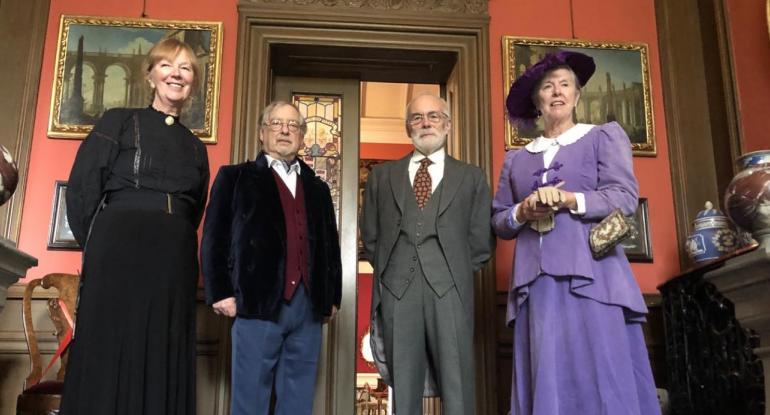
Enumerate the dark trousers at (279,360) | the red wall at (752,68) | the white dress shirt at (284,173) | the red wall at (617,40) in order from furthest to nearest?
the red wall at (617,40), the red wall at (752,68), the white dress shirt at (284,173), the dark trousers at (279,360)

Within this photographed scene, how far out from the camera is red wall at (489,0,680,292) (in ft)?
13.7

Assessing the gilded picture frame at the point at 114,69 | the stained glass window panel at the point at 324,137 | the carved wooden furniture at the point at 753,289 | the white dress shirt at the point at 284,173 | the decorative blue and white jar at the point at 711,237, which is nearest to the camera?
the carved wooden furniture at the point at 753,289

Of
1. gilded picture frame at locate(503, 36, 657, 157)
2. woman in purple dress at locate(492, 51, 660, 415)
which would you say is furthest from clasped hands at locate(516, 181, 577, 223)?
gilded picture frame at locate(503, 36, 657, 157)

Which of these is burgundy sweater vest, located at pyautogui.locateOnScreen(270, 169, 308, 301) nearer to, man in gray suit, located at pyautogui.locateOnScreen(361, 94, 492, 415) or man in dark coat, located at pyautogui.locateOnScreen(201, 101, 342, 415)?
man in dark coat, located at pyautogui.locateOnScreen(201, 101, 342, 415)

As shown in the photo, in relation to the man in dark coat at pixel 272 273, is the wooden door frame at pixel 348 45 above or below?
above

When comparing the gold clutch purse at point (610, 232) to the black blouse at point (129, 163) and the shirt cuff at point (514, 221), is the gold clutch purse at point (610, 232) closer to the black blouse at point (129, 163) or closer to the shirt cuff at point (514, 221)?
the shirt cuff at point (514, 221)

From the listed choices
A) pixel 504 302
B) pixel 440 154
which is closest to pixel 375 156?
pixel 504 302

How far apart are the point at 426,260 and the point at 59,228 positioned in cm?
223

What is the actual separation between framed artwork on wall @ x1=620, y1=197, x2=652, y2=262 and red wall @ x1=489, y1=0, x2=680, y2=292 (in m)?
0.04

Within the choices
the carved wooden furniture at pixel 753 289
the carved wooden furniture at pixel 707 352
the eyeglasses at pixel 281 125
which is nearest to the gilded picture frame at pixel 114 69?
the eyeglasses at pixel 281 125

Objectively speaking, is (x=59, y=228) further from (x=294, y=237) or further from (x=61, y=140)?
(x=294, y=237)

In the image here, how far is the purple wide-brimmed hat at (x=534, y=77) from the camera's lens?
104 inches

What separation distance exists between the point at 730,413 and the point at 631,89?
208 centimetres

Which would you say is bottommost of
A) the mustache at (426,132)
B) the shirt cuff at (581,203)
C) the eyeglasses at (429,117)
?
the shirt cuff at (581,203)
